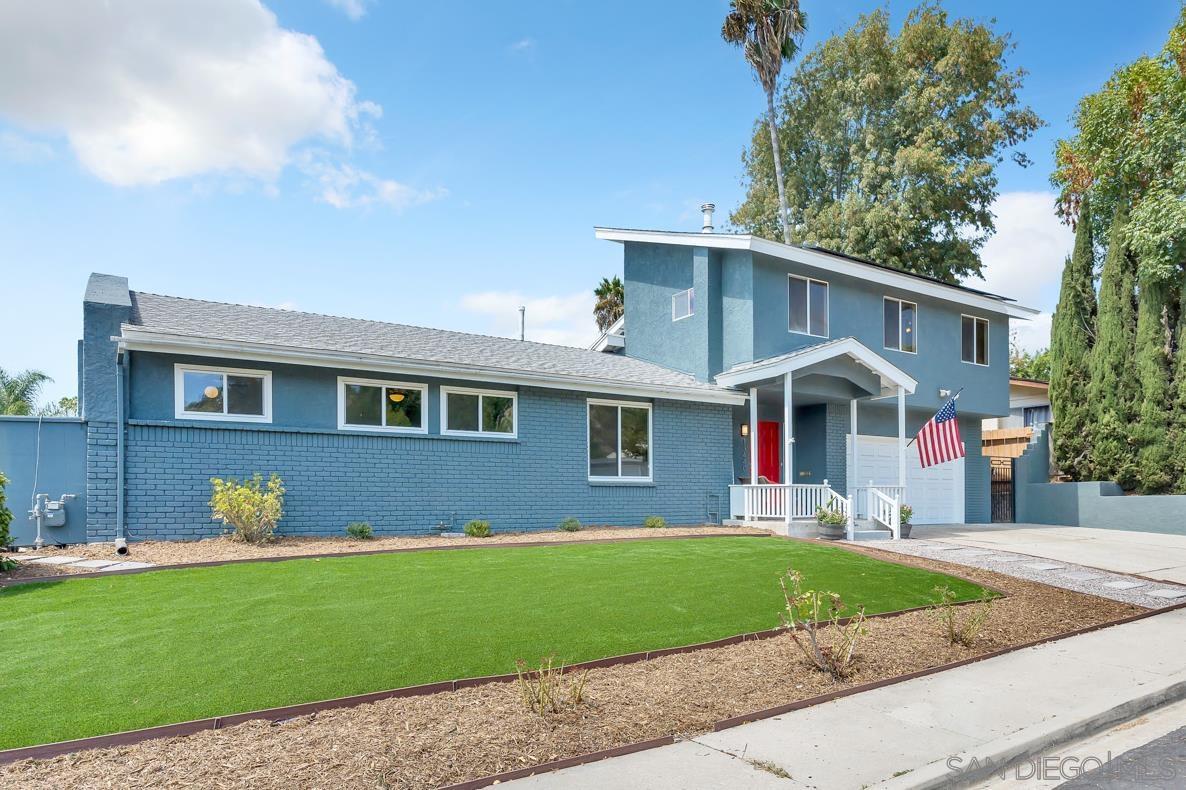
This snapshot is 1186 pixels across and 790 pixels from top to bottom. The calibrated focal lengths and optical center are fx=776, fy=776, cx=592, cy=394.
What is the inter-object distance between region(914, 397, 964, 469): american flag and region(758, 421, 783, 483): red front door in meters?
3.90

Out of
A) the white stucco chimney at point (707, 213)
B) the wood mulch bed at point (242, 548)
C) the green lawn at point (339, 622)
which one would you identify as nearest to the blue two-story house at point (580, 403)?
the wood mulch bed at point (242, 548)

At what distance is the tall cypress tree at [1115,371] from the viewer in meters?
20.4

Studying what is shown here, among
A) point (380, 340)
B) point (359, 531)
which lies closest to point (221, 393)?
point (359, 531)

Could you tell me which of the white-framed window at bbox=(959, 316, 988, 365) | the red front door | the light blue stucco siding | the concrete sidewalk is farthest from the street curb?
the white-framed window at bbox=(959, 316, 988, 365)

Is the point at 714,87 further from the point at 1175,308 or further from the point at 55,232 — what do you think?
the point at 55,232

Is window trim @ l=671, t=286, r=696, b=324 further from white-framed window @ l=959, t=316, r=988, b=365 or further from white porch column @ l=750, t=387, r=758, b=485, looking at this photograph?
white-framed window @ l=959, t=316, r=988, b=365

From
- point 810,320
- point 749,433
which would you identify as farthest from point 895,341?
point 749,433

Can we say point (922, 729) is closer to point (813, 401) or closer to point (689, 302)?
point (813, 401)

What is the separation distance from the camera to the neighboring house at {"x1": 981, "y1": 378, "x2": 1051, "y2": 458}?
24891mm

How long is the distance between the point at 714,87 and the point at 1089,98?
39.5 feet

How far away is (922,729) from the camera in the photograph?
511 cm

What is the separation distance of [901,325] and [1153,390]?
6.63 metres

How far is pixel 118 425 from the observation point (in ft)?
34.9

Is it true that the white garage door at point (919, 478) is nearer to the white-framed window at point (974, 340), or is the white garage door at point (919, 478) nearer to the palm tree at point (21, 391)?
the white-framed window at point (974, 340)
